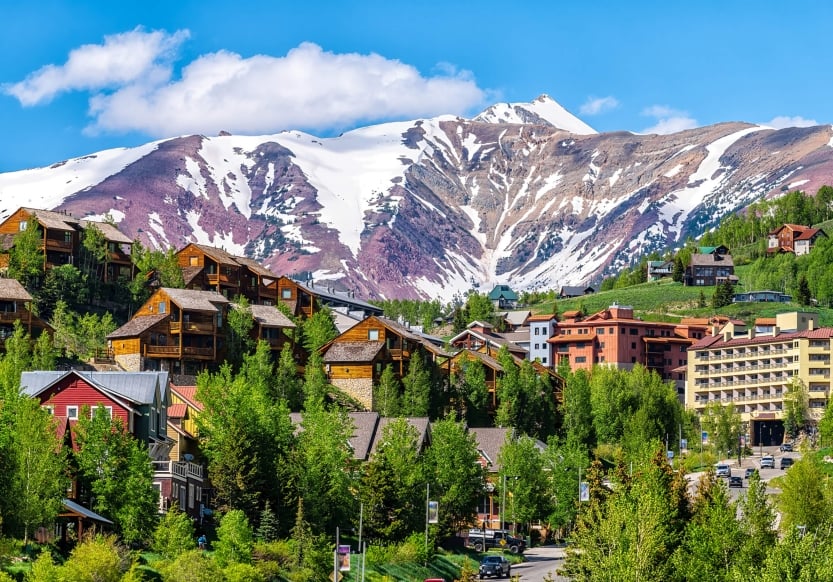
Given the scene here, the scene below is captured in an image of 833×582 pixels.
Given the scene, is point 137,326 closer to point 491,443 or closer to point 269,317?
point 269,317

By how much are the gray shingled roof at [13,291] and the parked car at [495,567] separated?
69.1 metres

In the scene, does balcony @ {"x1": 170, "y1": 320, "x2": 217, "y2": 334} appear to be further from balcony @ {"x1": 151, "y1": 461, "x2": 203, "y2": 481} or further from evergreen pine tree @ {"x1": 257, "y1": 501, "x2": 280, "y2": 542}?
evergreen pine tree @ {"x1": 257, "y1": 501, "x2": 280, "y2": 542}

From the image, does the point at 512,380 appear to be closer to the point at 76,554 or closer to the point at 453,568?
the point at 453,568

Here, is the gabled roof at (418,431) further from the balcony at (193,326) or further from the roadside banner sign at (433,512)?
the balcony at (193,326)

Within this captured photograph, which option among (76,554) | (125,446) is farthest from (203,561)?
(125,446)

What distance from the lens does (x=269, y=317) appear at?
183125mm

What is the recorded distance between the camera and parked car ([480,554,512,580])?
359ft

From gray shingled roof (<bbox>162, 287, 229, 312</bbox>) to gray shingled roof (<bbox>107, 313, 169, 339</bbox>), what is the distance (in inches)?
85.0

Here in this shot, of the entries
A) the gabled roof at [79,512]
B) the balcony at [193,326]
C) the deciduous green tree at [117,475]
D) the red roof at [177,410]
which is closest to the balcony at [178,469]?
the deciduous green tree at [117,475]

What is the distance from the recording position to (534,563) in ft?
400

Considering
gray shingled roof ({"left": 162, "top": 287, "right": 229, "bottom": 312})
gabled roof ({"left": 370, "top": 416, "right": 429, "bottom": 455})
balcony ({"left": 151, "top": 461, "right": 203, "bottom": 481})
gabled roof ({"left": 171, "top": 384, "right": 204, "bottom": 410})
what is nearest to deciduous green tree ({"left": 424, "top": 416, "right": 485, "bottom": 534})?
gabled roof ({"left": 370, "top": 416, "right": 429, "bottom": 455})

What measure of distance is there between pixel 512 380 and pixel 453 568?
241ft

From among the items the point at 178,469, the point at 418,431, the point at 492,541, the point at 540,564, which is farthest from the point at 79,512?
the point at 418,431

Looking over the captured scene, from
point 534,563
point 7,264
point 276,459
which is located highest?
point 7,264
